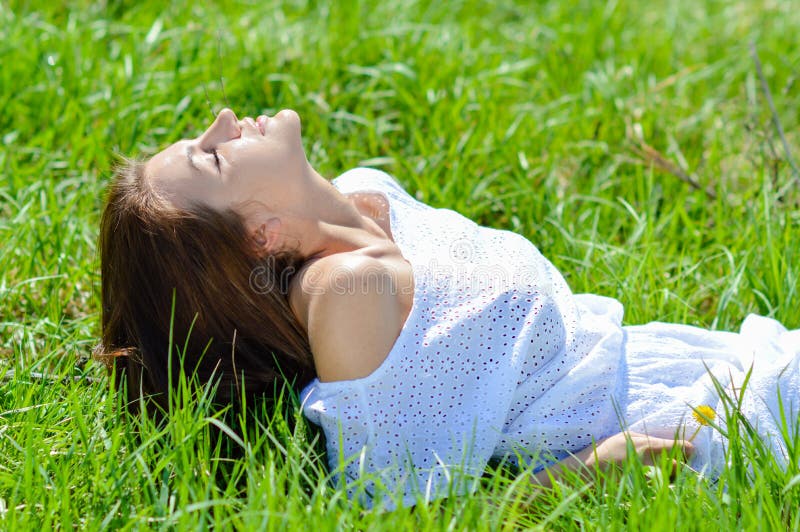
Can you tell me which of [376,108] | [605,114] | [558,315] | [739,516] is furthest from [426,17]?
[739,516]

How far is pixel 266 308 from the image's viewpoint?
202cm

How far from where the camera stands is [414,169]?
3.13m

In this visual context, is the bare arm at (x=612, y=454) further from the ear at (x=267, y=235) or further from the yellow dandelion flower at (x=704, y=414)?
the ear at (x=267, y=235)

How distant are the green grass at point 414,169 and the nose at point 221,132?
19.3 inches

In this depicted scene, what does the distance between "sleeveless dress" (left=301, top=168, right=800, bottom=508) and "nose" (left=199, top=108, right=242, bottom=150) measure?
0.53m

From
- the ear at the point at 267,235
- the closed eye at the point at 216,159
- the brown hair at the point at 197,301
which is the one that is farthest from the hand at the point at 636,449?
the closed eye at the point at 216,159

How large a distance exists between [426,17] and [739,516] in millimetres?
2910

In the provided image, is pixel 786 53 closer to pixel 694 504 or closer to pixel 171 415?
pixel 694 504

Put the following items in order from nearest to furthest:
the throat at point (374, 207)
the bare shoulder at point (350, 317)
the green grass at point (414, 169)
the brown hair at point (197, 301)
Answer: the green grass at point (414, 169)
the bare shoulder at point (350, 317)
the brown hair at point (197, 301)
the throat at point (374, 207)

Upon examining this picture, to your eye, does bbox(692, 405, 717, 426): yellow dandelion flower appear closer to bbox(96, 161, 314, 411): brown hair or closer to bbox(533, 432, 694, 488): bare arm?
bbox(533, 432, 694, 488): bare arm

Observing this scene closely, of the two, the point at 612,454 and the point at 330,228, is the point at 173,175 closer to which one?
the point at 330,228

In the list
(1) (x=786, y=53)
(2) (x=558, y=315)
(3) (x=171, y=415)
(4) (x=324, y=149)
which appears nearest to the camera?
(3) (x=171, y=415)

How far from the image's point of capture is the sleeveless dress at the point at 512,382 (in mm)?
1930

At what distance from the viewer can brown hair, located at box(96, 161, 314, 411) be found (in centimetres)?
200
